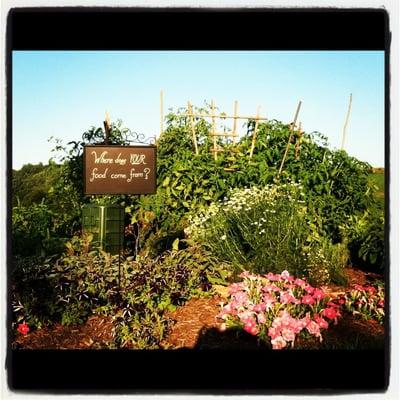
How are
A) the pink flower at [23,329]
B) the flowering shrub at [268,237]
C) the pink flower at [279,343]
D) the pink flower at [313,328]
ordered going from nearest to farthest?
the pink flower at [279,343]
the pink flower at [313,328]
the pink flower at [23,329]
the flowering shrub at [268,237]

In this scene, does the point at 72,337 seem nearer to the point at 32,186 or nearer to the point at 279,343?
the point at 279,343

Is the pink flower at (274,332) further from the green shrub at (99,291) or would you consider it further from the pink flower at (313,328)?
the green shrub at (99,291)

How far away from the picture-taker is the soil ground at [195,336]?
3.63 metres

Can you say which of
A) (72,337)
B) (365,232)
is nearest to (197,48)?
(72,337)

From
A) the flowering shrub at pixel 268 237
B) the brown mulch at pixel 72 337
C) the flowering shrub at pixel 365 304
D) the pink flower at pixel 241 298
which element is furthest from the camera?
the flowering shrub at pixel 268 237

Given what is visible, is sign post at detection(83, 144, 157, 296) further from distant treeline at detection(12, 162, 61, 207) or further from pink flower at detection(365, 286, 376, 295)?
distant treeline at detection(12, 162, 61, 207)

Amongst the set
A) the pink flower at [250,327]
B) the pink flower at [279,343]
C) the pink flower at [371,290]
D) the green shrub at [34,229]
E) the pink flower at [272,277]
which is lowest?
the pink flower at [279,343]

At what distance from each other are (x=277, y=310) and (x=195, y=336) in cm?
64

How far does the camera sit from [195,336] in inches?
148

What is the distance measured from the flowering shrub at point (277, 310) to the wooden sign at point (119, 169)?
1.08 m

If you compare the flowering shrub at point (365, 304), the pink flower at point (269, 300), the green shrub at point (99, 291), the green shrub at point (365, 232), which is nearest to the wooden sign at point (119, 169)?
the green shrub at point (99, 291)

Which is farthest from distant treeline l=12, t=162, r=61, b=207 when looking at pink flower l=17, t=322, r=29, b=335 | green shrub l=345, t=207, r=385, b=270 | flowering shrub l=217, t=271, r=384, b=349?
green shrub l=345, t=207, r=385, b=270

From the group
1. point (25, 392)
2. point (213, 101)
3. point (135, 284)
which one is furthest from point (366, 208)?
point (25, 392)
